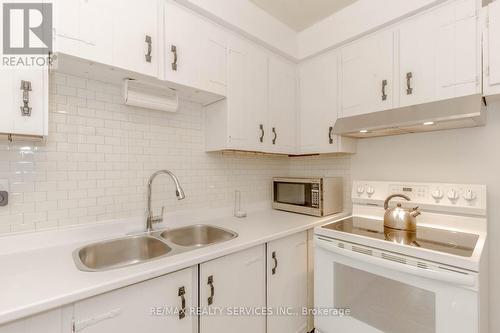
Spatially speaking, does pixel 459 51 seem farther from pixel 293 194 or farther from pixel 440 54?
pixel 293 194

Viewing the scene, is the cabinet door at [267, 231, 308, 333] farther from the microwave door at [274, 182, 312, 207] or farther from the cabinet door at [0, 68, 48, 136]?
the cabinet door at [0, 68, 48, 136]

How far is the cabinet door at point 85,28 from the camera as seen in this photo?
1.14 m

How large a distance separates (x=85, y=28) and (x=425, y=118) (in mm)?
1958

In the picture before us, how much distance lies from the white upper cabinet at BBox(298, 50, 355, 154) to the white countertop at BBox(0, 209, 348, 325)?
811 millimetres

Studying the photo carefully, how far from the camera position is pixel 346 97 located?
2021mm

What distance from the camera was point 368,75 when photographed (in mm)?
1889

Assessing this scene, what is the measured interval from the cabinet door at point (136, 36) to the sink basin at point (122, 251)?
101 centimetres

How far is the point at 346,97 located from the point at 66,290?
83.8 inches

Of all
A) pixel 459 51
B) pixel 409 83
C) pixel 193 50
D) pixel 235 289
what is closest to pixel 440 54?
pixel 459 51

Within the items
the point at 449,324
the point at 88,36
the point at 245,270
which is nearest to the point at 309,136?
the point at 245,270

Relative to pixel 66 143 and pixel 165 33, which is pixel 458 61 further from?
pixel 66 143

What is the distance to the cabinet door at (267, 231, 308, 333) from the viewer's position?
160cm

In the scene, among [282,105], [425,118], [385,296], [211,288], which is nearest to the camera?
[211,288]

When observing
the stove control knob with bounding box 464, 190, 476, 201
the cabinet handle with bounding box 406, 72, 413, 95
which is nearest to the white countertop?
the stove control knob with bounding box 464, 190, 476, 201
